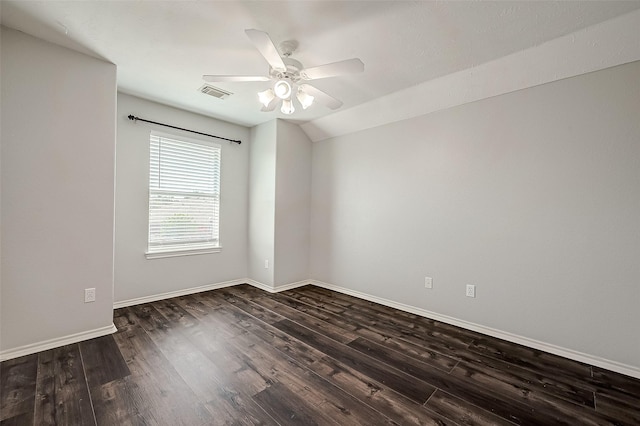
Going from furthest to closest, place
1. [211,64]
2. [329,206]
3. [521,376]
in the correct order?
[329,206] → [211,64] → [521,376]

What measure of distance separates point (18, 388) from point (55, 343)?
0.59 meters

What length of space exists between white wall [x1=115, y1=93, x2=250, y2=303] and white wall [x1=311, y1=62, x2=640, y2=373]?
199cm

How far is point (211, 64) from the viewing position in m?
2.47

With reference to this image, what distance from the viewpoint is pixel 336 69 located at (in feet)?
6.14

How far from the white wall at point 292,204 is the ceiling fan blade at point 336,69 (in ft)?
6.70

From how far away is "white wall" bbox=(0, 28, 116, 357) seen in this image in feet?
6.89

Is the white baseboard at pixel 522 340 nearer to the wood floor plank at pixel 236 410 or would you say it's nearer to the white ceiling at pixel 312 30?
the wood floor plank at pixel 236 410

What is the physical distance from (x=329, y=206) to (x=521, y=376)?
2874 millimetres

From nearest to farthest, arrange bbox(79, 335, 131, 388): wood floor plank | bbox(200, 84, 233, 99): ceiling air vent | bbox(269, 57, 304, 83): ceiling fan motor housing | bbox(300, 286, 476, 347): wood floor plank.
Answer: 1. bbox(79, 335, 131, 388): wood floor plank
2. bbox(269, 57, 304, 83): ceiling fan motor housing
3. bbox(300, 286, 476, 347): wood floor plank
4. bbox(200, 84, 233, 99): ceiling air vent

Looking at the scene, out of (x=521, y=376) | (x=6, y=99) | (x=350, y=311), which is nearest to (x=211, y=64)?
(x=6, y=99)

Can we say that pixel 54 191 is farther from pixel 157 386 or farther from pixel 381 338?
pixel 381 338

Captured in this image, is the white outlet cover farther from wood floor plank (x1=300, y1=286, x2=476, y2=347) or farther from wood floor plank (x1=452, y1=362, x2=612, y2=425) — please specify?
wood floor plank (x1=452, y1=362, x2=612, y2=425)

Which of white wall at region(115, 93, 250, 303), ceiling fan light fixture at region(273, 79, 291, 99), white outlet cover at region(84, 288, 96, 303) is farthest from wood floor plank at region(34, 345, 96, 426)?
ceiling fan light fixture at region(273, 79, 291, 99)

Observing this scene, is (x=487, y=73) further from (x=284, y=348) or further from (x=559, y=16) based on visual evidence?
(x=284, y=348)
